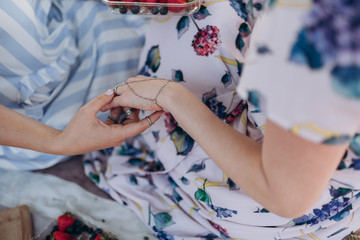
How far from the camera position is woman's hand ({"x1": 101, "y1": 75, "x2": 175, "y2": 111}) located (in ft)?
2.14

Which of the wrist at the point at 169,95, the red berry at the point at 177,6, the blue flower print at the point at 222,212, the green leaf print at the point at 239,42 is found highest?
the red berry at the point at 177,6

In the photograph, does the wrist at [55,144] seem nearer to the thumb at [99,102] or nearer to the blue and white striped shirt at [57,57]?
the thumb at [99,102]

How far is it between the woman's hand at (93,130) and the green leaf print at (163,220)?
28 centimetres

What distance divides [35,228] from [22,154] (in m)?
0.23

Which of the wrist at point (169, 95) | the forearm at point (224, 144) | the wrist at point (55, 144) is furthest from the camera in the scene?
the wrist at point (55, 144)

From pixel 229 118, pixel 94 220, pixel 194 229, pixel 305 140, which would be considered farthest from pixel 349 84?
pixel 94 220

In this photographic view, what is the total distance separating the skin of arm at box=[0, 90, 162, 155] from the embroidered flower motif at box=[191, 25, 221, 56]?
7.7 inches

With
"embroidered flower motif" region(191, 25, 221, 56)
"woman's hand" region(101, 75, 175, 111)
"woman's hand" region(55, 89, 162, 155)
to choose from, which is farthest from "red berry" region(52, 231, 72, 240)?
"embroidered flower motif" region(191, 25, 221, 56)

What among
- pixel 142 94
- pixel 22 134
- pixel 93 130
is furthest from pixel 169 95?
pixel 22 134

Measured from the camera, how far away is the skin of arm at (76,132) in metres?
0.68

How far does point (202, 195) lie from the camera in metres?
0.78

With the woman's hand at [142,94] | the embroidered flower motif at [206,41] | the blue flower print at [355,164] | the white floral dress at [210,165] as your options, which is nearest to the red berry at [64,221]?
the white floral dress at [210,165]

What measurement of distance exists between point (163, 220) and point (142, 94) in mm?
391

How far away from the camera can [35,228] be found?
0.94 m
